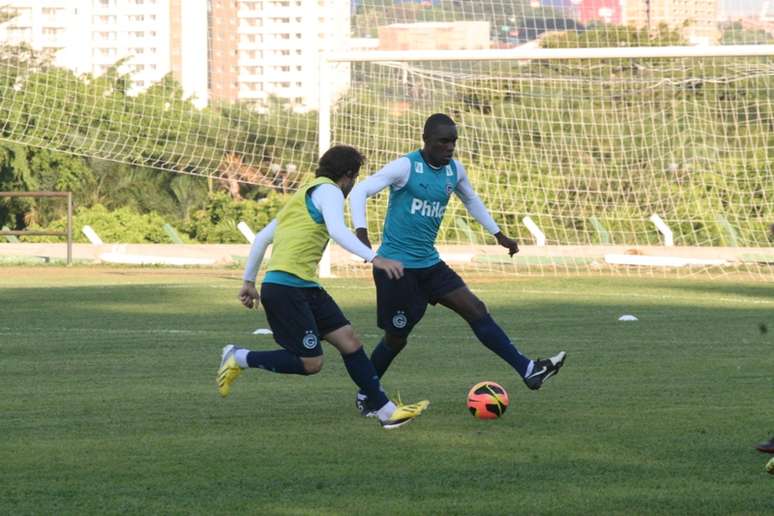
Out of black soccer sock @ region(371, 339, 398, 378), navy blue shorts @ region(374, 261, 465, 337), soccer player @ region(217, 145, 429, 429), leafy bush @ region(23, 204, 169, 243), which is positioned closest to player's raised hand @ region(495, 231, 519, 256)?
navy blue shorts @ region(374, 261, 465, 337)

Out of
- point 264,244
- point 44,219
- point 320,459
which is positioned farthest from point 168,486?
point 44,219

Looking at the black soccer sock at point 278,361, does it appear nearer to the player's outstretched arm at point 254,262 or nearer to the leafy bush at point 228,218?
the player's outstretched arm at point 254,262

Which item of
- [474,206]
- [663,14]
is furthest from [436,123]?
[663,14]

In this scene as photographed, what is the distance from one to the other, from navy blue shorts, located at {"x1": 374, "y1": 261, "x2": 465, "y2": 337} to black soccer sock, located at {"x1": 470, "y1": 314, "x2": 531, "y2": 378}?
286 millimetres

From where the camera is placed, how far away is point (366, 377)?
8727 millimetres

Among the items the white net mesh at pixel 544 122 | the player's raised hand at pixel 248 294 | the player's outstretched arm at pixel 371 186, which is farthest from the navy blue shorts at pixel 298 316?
the white net mesh at pixel 544 122

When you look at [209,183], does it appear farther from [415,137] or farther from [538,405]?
[538,405]

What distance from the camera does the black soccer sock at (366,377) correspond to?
8.62 metres

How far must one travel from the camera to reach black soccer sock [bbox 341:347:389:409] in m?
8.62

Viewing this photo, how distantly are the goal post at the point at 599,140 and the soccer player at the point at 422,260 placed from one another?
53.7 ft

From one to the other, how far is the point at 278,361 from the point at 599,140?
1978 centimetres

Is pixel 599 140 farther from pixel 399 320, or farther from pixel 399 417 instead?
pixel 399 417

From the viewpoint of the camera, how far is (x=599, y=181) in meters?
27.6

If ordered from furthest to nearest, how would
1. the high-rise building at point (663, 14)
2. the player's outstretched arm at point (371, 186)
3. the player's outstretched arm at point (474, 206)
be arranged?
the high-rise building at point (663, 14), the player's outstretched arm at point (474, 206), the player's outstretched arm at point (371, 186)
